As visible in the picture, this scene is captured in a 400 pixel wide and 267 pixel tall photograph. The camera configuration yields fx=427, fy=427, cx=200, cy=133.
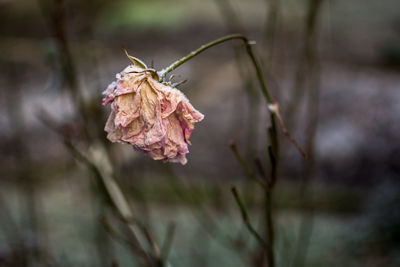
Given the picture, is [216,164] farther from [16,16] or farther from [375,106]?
[16,16]

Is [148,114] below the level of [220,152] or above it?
above

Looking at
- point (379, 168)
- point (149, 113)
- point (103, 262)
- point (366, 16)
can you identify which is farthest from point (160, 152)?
point (366, 16)

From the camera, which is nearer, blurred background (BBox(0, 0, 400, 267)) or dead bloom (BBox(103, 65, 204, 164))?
dead bloom (BBox(103, 65, 204, 164))

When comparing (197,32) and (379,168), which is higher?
(197,32)

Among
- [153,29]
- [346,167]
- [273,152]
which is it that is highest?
[153,29]

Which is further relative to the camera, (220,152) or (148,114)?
(220,152)
